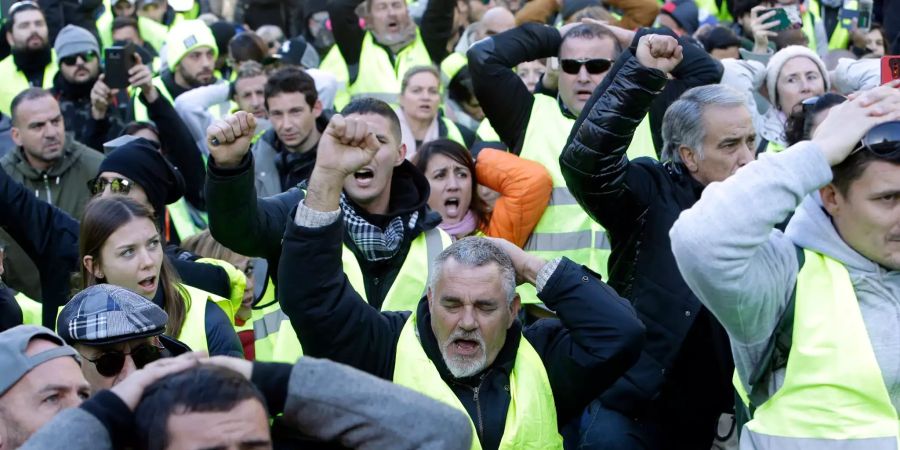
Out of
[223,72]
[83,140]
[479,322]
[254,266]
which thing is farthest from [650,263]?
[223,72]

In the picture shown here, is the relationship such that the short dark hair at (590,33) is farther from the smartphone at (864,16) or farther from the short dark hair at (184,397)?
the smartphone at (864,16)

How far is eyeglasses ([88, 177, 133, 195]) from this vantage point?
258 inches

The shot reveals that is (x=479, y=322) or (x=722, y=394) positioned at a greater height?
(x=479, y=322)

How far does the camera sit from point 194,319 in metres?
5.34

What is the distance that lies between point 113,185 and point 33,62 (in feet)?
19.0

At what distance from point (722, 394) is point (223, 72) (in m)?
8.71

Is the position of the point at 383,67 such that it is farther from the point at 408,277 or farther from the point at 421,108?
the point at 408,277

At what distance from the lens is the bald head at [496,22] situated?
10453 millimetres

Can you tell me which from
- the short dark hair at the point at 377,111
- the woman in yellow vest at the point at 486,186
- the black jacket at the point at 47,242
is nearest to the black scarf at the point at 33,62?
the black jacket at the point at 47,242

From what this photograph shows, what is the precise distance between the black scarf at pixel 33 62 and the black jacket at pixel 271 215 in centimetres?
675

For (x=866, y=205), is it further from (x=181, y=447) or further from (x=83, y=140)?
(x=83, y=140)

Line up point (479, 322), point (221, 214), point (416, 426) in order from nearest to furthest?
point (416, 426) < point (479, 322) < point (221, 214)

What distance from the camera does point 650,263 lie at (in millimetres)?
5184

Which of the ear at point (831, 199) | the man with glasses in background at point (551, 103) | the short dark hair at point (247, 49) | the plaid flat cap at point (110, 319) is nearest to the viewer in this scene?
the ear at point (831, 199)
